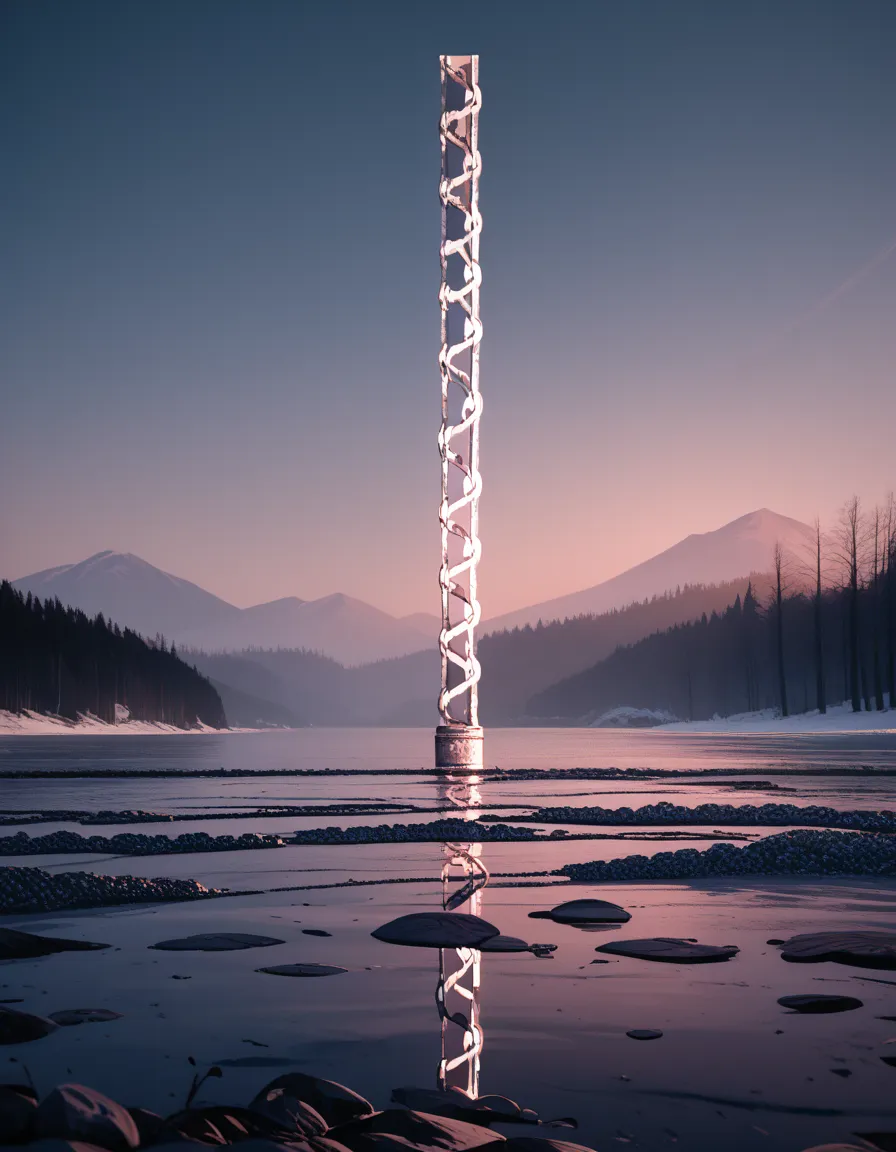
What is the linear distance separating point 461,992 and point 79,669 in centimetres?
12457

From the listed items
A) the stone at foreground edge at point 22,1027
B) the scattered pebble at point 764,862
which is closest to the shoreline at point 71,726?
the scattered pebble at point 764,862

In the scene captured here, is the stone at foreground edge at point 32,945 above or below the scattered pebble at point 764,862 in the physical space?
above

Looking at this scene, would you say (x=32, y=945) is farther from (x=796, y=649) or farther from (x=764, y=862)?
(x=796, y=649)

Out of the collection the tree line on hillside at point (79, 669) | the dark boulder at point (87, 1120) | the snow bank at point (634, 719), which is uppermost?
the tree line on hillside at point (79, 669)

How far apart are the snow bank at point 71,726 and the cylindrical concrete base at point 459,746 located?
75766 millimetres

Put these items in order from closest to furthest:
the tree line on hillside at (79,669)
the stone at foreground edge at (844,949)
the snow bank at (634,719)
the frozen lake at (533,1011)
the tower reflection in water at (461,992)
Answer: the frozen lake at (533,1011)
the tower reflection in water at (461,992)
the stone at foreground edge at (844,949)
the tree line on hillside at (79,669)
the snow bank at (634,719)

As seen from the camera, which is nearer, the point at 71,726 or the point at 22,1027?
the point at 22,1027

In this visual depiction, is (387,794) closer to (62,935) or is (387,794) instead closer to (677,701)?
(62,935)

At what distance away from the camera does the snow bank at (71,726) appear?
96000 millimetres

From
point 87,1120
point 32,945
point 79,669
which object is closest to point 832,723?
point 32,945

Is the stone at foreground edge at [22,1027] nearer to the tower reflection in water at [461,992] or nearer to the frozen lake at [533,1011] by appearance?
the frozen lake at [533,1011]

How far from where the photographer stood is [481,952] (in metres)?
4.98

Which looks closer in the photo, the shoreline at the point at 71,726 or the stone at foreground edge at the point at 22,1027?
the stone at foreground edge at the point at 22,1027

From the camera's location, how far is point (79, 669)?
121312 millimetres
